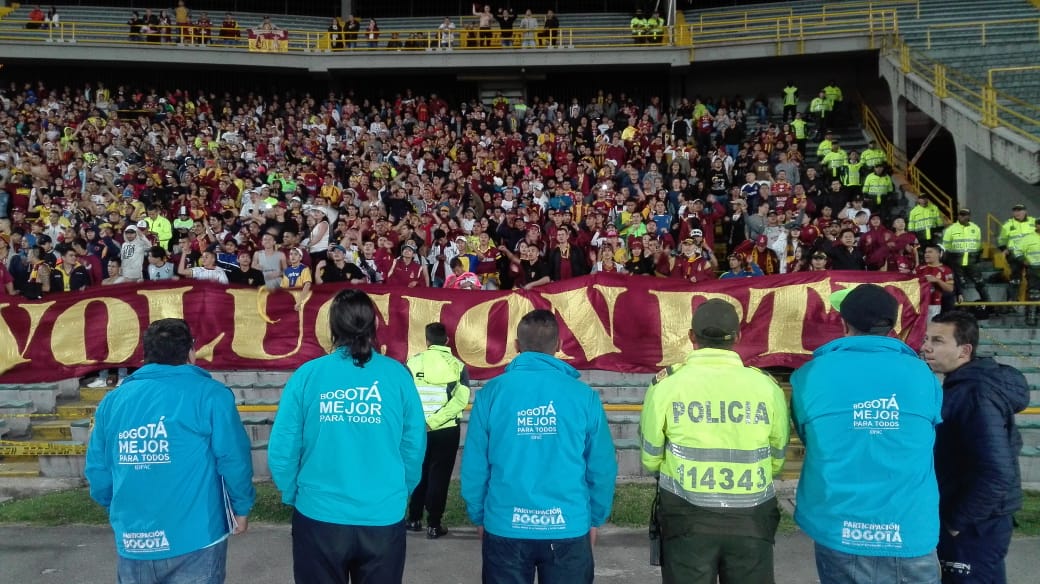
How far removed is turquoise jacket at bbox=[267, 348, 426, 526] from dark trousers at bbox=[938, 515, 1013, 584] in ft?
8.53

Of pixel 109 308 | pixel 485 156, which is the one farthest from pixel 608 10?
pixel 109 308

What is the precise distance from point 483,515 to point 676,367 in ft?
3.75

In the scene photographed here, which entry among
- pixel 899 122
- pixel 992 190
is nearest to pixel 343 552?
pixel 992 190

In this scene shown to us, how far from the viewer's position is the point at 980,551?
4035 millimetres

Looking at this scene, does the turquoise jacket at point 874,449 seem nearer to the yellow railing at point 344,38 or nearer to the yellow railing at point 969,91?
the yellow railing at point 969,91

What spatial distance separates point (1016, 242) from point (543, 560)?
1210cm

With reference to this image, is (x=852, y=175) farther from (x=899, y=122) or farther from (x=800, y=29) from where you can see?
(x=800, y=29)

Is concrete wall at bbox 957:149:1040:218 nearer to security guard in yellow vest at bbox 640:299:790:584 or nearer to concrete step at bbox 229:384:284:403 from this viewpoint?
concrete step at bbox 229:384:284:403

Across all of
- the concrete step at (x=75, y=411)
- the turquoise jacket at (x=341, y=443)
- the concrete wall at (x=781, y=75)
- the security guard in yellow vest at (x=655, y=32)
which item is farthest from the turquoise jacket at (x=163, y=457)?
the security guard in yellow vest at (x=655, y=32)

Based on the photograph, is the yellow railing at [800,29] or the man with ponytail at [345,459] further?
the yellow railing at [800,29]

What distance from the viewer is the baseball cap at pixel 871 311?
374cm

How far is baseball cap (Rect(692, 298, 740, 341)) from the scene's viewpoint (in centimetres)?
371

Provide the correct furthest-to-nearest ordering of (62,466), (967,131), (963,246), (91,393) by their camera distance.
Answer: (967,131) < (963,246) < (91,393) < (62,466)

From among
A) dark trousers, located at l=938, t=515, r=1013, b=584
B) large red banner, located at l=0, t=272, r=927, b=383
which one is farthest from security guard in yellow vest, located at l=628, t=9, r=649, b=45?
dark trousers, located at l=938, t=515, r=1013, b=584
